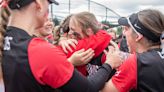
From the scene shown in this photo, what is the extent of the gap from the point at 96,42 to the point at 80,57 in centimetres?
33

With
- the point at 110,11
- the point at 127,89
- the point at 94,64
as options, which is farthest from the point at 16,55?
the point at 110,11

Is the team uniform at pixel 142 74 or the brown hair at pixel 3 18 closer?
the brown hair at pixel 3 18

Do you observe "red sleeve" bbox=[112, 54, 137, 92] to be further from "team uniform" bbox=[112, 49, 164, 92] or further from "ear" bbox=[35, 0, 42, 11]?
"ear" bbox=[35, 0, 42, 11]

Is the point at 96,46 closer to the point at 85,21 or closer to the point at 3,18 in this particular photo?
the point at 85,21

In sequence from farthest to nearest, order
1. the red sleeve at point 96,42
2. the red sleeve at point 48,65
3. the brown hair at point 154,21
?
1. the red sleeve at point 96,42
2. the brown hair at point 154,21
3. the red sleeve at point 48,65

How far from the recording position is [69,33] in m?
3.04

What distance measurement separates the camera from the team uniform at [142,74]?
2424 mm

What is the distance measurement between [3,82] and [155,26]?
1.24 meters

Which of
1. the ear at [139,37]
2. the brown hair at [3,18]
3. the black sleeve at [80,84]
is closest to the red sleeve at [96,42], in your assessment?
the ear at [139,37]

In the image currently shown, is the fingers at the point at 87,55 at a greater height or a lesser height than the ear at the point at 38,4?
lesser

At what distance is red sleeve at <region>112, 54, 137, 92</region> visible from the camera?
2.42m

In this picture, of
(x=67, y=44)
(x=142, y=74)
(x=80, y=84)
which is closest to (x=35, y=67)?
(x=80, y=84)

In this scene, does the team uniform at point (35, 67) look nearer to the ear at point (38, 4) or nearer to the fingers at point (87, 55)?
the ear at point (38, 4)

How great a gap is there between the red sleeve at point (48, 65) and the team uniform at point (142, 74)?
76cm
